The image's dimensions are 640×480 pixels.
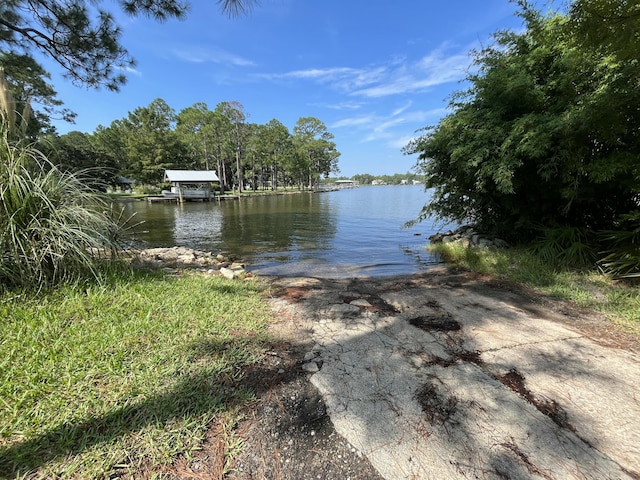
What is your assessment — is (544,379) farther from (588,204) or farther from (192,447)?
(588,204)

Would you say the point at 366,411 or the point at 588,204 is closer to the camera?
the point at 366,411

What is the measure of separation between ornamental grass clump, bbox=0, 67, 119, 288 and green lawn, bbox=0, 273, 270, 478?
0.26m

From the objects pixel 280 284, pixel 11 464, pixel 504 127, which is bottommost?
pixel 280 284

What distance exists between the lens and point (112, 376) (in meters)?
1.74

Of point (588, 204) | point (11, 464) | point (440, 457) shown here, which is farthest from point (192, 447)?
point (588, 204)

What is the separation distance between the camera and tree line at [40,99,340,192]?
106ft

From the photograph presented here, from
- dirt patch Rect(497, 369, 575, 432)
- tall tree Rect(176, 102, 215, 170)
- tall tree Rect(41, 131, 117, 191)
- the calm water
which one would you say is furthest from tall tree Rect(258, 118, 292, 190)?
dirt patch Rect(497, 369, 575, 432)

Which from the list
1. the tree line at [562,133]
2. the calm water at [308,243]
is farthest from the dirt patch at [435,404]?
the calm water at [308,243]

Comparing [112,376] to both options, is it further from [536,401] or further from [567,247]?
[567,247]

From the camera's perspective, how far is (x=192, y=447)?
1344 millimetres

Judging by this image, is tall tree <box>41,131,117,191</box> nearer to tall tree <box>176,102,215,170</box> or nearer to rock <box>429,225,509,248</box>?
rock <box>429,225,509,248</box>

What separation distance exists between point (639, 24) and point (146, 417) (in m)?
4.94

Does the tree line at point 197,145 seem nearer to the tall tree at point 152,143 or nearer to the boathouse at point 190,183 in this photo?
the tall tree at point 152,143

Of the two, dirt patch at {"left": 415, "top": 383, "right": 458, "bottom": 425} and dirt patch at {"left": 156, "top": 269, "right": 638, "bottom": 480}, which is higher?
dirt patch at {"left": 415, "top": 383, "right": 458, "bottom": 425}
